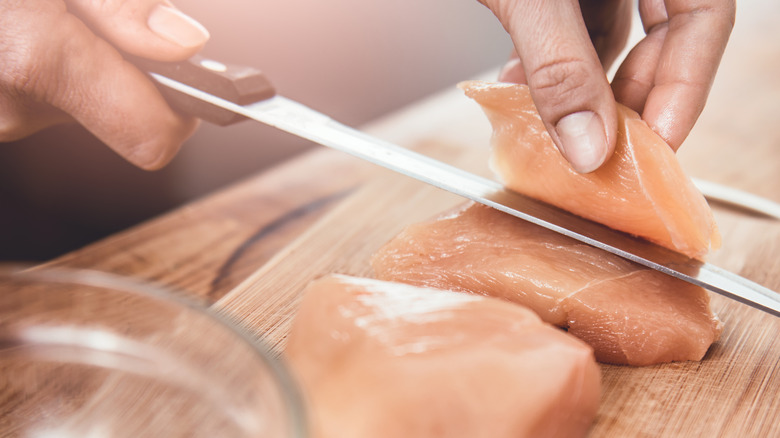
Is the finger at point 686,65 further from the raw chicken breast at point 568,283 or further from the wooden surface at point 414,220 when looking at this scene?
the wooden surface at point 414,220

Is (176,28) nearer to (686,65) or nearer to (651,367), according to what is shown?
(686,65)

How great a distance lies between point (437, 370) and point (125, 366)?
21.0 inches

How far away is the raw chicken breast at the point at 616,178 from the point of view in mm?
1457

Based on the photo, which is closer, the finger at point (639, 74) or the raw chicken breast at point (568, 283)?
the raw chicken breast at point (568, 283)

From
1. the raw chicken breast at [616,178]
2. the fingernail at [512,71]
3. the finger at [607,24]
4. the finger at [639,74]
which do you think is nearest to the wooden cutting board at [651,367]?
the raw chicken breast at [616,178]

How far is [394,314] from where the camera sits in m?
1.18

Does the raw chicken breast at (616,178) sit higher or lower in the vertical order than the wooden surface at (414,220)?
higher

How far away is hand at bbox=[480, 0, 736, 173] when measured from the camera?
1.37 meters

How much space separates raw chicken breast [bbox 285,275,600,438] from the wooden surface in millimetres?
254

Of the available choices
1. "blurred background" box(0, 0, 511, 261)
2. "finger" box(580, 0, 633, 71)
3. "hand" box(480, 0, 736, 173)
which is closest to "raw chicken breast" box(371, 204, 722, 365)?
"hand" box(480, 0, 736, 173)

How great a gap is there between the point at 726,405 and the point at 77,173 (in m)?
2.59

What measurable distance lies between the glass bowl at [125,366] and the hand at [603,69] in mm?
894

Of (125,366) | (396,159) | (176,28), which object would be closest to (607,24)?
(396,159)

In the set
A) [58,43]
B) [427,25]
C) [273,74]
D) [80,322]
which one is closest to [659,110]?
[80,322]
